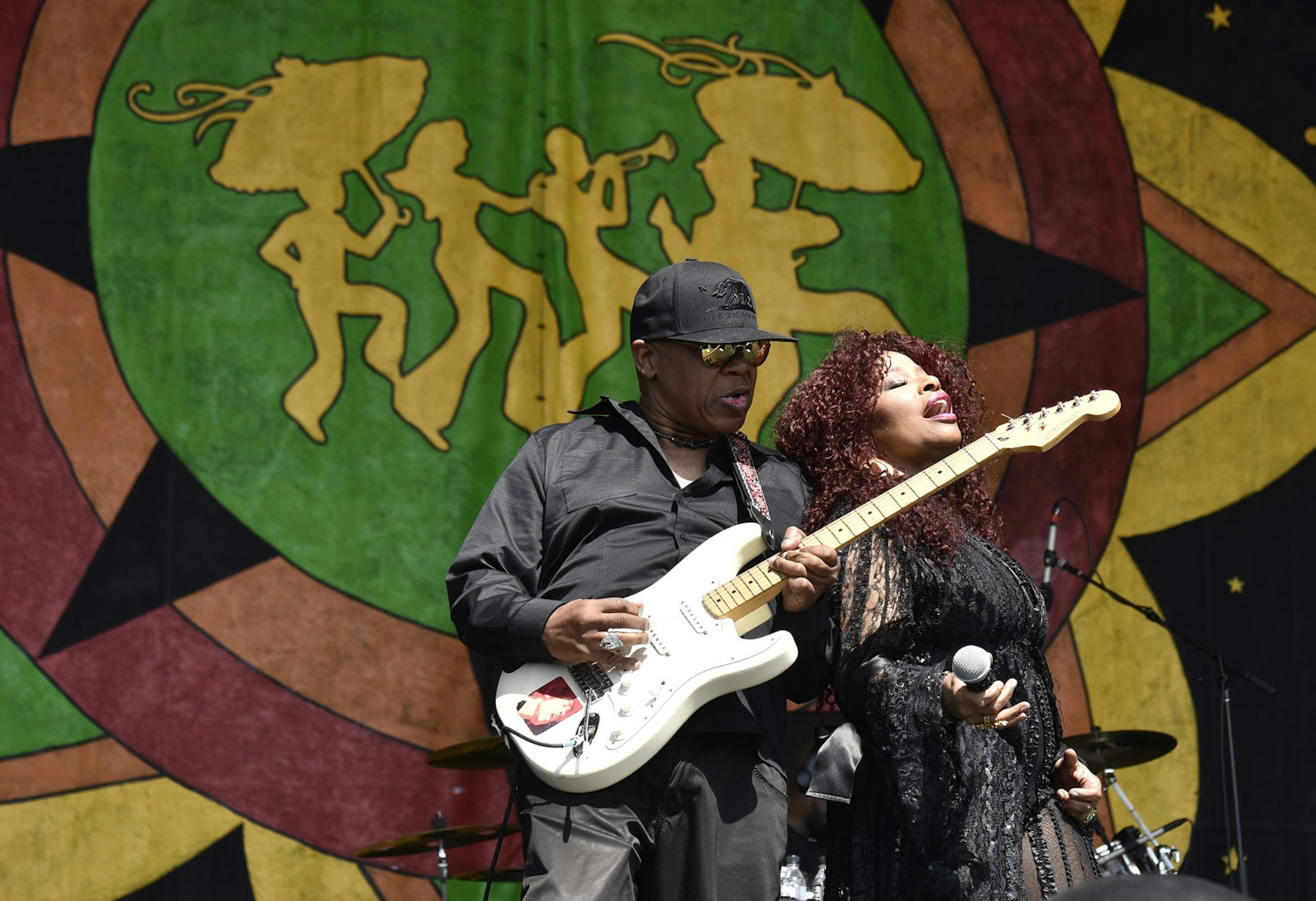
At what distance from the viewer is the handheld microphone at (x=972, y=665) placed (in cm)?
259

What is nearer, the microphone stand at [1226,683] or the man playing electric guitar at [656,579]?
the man playing electric guitar at [656,579]

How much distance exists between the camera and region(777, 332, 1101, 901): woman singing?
2.86m

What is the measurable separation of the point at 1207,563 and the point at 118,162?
12.7 ft

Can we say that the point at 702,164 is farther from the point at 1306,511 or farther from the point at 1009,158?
the point at 1306,511

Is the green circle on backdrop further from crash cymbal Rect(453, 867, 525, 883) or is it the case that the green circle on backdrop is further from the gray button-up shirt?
the gray button-up shirt

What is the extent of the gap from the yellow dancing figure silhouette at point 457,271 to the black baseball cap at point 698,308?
158 cm

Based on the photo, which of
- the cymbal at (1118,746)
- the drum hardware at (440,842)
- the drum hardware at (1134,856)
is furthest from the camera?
the cymbal at (1118,746)

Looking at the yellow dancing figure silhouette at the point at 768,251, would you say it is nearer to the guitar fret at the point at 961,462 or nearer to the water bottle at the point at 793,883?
the water bottle at the point at 793,883

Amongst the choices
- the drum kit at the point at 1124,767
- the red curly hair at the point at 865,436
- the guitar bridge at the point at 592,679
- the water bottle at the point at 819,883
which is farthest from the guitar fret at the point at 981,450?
the drum kit at the point at 1124,767

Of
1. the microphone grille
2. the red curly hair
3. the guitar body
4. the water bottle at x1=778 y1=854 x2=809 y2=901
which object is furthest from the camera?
the water bottle at x1=778 y1=854 x2=809 y2=901

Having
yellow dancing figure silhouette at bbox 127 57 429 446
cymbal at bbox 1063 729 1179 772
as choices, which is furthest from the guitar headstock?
yellow dancing figure silhouette at bbox 127 57 429 446

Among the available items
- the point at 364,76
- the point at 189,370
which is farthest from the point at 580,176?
the point at 189,370

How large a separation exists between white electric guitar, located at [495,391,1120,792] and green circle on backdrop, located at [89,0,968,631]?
185cm

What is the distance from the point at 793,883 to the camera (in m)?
3.76
